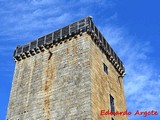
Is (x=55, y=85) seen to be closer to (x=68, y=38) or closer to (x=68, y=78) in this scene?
(x=68, y=78)

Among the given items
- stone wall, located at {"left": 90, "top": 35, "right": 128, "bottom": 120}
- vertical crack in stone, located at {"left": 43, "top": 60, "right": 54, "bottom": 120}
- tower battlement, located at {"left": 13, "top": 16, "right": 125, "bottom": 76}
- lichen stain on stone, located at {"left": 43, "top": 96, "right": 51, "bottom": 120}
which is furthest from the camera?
tower battlement, located at {"left": 13, "top": 16, "right": 125, "bottom": 76}

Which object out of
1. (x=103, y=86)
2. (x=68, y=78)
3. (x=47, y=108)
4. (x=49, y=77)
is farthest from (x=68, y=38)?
(x=47, y=108)

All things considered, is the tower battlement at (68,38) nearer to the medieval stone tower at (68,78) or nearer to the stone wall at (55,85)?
the medieval stone tower at (68,78)

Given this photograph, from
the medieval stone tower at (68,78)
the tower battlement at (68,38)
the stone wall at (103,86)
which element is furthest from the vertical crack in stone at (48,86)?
the stone wall at (103,86)

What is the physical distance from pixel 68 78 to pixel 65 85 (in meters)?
0.54

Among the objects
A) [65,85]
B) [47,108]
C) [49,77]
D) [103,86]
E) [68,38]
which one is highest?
[68,38]

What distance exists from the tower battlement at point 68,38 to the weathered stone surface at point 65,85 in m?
0.41

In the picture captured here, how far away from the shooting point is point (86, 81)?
18.3 meters

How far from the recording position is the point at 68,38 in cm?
2170

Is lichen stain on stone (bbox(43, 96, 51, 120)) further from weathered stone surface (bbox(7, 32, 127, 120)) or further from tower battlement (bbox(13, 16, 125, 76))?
tower battlement (bbox(13, 16, 125, 76))

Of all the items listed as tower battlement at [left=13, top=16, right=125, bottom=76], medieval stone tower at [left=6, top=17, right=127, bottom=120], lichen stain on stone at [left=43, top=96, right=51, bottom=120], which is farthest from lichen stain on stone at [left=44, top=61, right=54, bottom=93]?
tower battlement at [left=13, top=16, right=125, bottom=76]

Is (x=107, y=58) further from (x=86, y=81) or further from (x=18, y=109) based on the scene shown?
(x=18, y=109)

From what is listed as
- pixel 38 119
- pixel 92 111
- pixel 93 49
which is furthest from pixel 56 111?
pixel 93 49

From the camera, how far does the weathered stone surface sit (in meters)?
17.9
